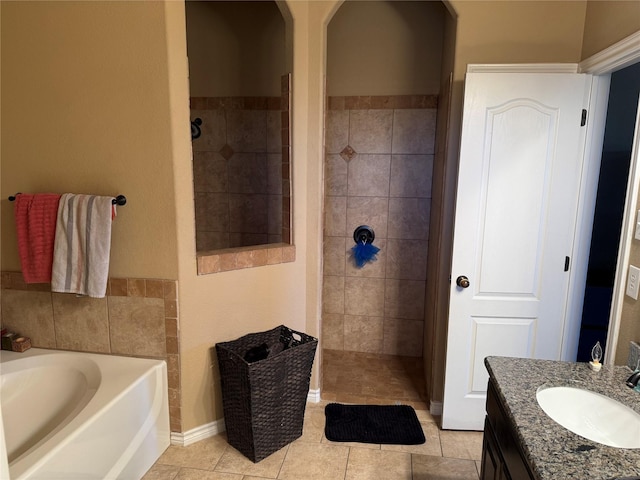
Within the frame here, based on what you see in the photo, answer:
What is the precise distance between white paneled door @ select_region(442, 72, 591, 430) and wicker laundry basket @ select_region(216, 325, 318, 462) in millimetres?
876

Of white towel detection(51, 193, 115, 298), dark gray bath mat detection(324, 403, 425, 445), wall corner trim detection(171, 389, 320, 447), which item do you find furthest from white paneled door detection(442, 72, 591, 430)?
white towel detection(51, 193, 115, 298)

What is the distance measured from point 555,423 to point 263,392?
4.48 ft

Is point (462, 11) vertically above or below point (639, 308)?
above

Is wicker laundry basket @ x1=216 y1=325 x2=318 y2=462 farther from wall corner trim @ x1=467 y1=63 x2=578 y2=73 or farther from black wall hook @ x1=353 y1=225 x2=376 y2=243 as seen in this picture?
wall corner trim @ x1=467 y1=63 x2=578 y2=73

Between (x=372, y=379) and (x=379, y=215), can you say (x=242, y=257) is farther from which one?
(x=372, y=379)

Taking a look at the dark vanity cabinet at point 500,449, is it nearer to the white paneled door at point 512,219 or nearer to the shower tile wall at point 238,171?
the white paneled door at point 512,219

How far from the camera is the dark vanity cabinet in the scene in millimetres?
1276

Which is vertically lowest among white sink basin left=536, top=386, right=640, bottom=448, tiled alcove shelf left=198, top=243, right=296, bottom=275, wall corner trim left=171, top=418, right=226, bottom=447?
wall corner trim left=171, top=418, right=226, bottom=447

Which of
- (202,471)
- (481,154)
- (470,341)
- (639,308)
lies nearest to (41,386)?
(202,471)

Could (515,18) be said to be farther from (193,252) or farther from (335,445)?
(335,445)

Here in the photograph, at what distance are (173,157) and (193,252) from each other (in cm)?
49

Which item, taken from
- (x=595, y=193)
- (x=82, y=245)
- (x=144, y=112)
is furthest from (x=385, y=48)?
(x=82, y=245)

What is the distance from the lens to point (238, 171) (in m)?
3.42

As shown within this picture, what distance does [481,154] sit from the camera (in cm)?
229
